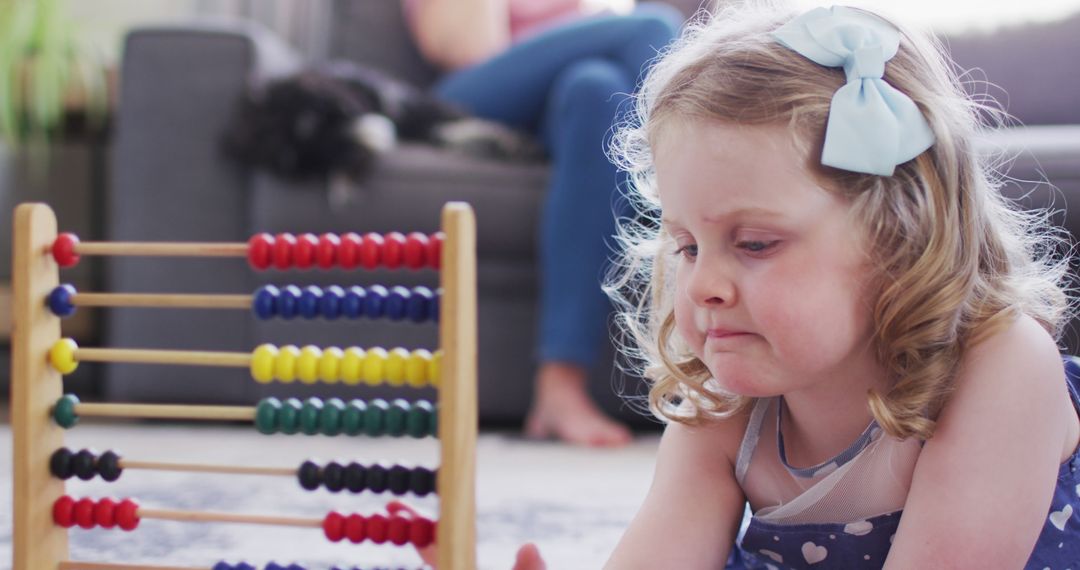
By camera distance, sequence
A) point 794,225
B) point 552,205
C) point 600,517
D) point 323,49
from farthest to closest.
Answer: point 323,49 → point 552,205 → point 600,517 → point 794,225

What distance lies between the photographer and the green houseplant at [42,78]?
2.33 m

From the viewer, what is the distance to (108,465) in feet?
3.12

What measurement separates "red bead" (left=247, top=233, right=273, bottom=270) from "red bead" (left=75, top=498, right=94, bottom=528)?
243mm

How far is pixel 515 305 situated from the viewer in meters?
1.93

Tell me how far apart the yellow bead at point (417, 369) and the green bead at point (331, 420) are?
67 mm

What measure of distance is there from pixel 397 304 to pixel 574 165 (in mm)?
984

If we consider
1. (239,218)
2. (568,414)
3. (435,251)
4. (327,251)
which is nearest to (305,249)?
(327,251)

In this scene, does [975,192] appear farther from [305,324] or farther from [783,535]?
[305,324]

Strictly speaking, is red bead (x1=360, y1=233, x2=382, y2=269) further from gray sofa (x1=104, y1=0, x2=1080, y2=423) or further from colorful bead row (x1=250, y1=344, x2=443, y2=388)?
gray sofa (x1=104, y1=0, x2=1080, y2=423)

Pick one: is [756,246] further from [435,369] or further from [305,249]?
[305,249]

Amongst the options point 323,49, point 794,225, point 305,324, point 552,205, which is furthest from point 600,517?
point 323,49

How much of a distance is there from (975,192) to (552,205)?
1.08 meters

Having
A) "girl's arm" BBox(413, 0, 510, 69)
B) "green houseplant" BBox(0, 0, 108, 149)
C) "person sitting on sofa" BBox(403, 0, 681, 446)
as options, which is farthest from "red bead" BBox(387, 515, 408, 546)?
"green houseplant" BBox(0, 0, 108, 149)

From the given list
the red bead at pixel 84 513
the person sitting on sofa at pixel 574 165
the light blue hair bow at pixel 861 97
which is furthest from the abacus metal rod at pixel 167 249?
the person sitting on sofa at pixel 574 165
